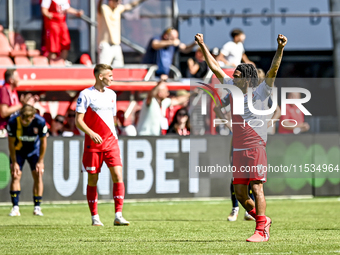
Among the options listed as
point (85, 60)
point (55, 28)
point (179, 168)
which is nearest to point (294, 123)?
point (179, 168)

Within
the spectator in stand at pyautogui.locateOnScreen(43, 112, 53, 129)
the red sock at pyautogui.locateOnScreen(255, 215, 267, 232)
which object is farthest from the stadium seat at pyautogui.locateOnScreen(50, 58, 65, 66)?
the red sock at pyautogui.locateOnScreen(255, 215, 267, 232)

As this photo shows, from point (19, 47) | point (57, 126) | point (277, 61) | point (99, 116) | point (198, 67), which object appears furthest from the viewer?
point (19, 47)

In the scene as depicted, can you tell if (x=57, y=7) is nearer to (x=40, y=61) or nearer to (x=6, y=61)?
(x=40, y=61)

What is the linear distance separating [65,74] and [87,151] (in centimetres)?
579

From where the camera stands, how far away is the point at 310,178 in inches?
576

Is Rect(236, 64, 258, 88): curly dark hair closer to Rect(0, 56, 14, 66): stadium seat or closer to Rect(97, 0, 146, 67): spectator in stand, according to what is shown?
Rect(97, 0, 146, 67): spectator in stand

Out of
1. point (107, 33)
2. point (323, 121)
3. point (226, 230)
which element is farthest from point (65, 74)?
point (226, 230)

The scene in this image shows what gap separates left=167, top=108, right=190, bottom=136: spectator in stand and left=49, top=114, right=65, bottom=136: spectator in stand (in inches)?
83.4

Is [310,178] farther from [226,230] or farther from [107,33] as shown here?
[226,230]

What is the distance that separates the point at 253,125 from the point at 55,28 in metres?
8.89

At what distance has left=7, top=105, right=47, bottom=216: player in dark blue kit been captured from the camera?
11172 millimetres

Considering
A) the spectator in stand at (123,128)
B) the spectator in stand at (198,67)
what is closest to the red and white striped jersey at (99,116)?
the spectator in stand at (123,128)

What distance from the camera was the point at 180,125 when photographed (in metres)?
14.0

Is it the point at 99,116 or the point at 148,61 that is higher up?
the point at 148,61
